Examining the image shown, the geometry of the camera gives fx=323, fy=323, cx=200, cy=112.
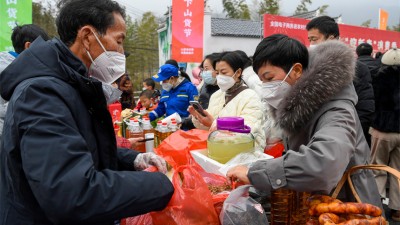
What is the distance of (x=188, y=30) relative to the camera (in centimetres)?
723

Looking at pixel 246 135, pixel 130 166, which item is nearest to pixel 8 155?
pixel 130 166

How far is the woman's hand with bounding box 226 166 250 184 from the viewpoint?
1325mm

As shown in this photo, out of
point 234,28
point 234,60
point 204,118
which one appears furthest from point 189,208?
point 234,28

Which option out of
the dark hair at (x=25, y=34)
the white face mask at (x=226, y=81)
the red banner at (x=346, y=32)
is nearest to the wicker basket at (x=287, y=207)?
the white face mask at (x=226, y=81)

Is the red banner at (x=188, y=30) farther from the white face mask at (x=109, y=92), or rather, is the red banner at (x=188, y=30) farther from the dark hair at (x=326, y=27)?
the white face mask at (x=109, y=92)

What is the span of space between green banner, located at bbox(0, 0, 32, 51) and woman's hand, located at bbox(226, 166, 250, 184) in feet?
18.9

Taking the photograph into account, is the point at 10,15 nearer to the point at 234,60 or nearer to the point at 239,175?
the point at 234,60

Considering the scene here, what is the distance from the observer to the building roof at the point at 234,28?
744 inches

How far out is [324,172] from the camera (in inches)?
46.5

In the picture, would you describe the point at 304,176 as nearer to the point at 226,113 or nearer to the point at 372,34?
the point at 226,113

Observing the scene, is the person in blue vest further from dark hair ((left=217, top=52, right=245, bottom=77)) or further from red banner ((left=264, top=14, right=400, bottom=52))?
red banner ((left=264, top=14, right=400, bottom=52))

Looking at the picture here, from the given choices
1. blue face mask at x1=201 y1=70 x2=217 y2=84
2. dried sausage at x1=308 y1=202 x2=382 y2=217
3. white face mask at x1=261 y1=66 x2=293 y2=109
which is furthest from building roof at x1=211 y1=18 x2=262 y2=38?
dried sausage at x1=308 y1=202 x2=382 y2=217

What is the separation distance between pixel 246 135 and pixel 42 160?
118cm

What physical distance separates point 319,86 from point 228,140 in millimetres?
597
